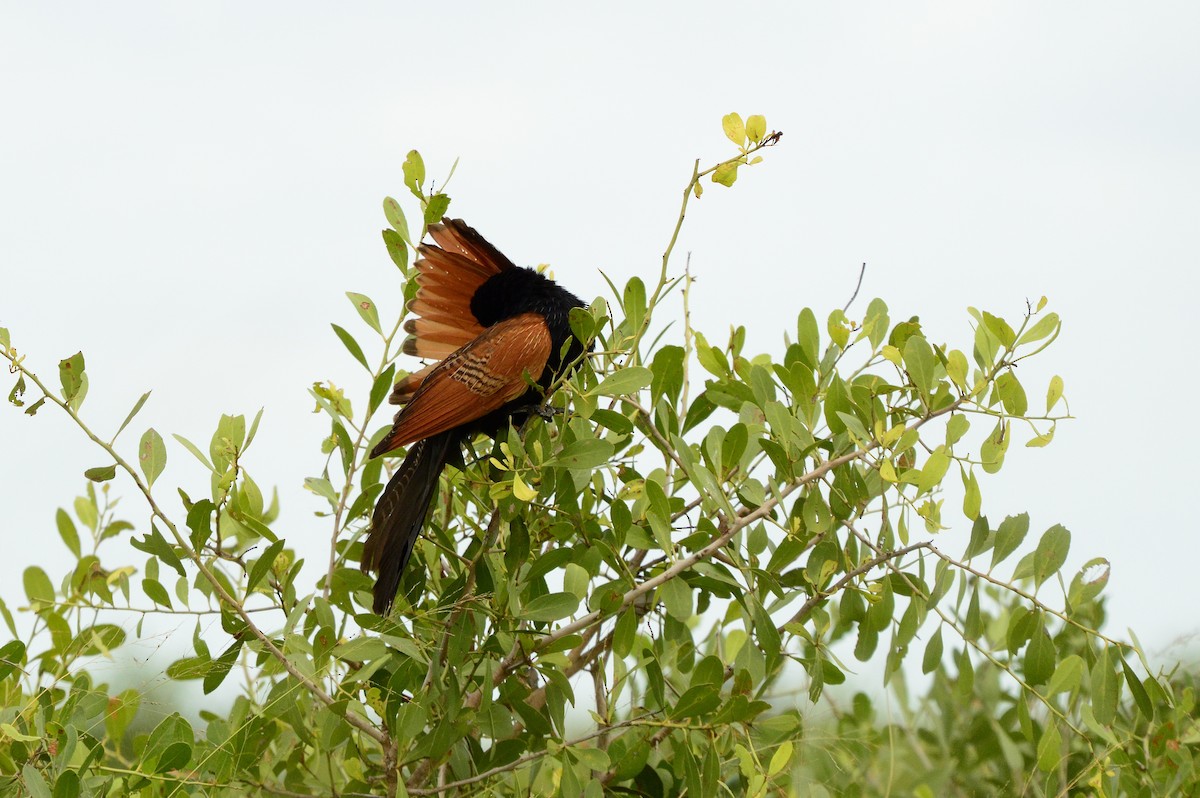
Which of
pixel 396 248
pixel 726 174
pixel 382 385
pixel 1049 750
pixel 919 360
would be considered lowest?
pixel 1049 750

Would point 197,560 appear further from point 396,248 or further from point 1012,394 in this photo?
point 1012,394

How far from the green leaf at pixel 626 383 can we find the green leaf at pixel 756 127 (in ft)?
1.40

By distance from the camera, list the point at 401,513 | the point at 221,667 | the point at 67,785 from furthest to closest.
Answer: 1. the point at 401,513
2. the point at 221,667
3. the point at 67,785

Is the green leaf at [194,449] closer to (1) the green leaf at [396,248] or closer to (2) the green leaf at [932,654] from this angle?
(1) the green leaf at [396,248]

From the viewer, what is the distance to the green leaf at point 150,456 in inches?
67.4

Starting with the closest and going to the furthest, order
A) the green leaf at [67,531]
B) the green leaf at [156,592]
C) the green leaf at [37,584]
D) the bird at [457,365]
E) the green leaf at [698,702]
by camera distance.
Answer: the green leaf at [698,702]
the green leaf at [156,592]
the bird at [457,365]
the green leaf at [37,584]
the green leaf at [67,531]

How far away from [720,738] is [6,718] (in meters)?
1.22

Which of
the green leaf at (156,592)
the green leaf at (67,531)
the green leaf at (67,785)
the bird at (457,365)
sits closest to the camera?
the green leaf at (67,785)

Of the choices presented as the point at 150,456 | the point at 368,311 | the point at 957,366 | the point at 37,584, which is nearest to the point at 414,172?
the point at 368,311

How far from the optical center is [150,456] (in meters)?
1.71

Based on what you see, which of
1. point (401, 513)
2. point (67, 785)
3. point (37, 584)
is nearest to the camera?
point (67, 785)

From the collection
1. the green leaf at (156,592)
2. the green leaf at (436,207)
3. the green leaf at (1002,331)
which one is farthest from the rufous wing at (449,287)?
the green leaf at (1002,331)

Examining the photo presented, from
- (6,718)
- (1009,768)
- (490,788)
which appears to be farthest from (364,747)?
(1009,768)

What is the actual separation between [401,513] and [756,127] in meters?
Answer: 0.94
